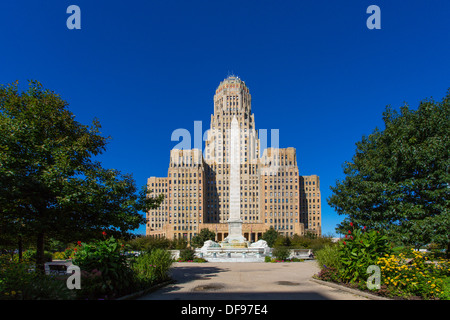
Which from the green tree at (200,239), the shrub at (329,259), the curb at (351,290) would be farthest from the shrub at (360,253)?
the green tree at (200,239)

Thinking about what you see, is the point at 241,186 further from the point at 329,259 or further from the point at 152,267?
the point at 152,267

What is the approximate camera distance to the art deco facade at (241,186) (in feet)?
487

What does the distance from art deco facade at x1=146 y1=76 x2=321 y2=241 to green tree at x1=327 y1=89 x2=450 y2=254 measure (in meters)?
120

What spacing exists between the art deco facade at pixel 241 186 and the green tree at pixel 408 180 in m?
120

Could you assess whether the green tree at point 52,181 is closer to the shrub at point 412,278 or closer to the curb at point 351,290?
the curb at point 351,290

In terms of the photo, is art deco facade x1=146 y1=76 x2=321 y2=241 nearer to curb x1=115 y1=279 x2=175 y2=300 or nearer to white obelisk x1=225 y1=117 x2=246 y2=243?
white obelisk x1=225 y1=117 x2=246 y2=243

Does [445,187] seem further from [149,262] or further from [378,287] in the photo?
[149,262]

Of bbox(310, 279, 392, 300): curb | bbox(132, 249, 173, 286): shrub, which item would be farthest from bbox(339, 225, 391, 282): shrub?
bbox(132, 249, 173, 286): shrub

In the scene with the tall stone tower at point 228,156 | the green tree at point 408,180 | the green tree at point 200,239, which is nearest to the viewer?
the green tree at point 408,180

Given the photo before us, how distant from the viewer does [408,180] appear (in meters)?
19.8

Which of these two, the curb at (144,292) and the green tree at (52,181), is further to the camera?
the green tree at (52,181)

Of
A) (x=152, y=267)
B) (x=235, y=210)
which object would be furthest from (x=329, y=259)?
(x=235, y=210)

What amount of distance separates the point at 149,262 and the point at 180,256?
21382 mm

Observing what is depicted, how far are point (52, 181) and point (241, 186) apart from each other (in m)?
138
